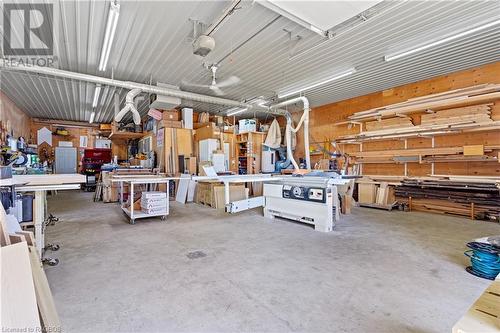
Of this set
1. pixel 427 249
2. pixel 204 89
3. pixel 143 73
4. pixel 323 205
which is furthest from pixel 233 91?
pixel 427 249

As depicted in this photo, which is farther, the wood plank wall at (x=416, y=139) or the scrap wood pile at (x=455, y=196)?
the wood plank wall at (x=416, y=139)

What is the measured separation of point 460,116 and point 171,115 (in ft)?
26.3

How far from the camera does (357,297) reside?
84.7 inches

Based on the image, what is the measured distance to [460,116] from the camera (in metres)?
5.61

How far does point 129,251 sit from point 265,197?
2876 mm

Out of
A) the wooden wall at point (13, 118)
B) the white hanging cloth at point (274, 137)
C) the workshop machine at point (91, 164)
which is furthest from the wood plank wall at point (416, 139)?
the wooden wall at point (13, 118)

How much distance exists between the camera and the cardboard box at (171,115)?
818 cm

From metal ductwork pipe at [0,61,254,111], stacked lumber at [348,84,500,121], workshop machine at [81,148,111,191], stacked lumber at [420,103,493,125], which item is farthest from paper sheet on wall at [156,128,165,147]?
stacked lumber at [420,103,493,125]

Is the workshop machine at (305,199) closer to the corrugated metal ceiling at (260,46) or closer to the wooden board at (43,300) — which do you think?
the corrugated metal ceiling at (260,46)

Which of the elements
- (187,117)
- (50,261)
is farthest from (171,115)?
(50,261)

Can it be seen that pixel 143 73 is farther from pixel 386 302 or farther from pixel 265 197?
pixel 386 302

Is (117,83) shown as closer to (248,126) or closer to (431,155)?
(248,126)

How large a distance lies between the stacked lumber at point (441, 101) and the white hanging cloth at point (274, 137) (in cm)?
323

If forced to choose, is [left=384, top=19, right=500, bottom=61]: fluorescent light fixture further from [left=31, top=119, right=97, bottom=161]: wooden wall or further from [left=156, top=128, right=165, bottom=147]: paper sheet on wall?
[left=31, top=119, right=97, bottom=161]: wooden wall
